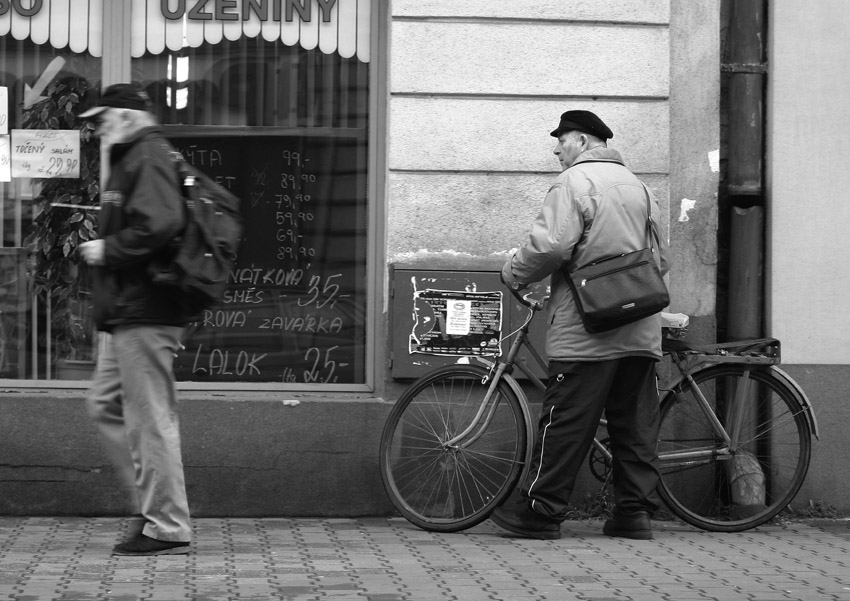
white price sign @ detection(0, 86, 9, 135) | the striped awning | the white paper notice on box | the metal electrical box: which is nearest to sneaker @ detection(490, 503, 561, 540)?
the metal electrical box

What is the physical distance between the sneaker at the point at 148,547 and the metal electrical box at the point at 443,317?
1643mm

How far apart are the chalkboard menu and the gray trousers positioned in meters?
1.48

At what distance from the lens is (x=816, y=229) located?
22.6 feet

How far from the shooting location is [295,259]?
696 centimetres

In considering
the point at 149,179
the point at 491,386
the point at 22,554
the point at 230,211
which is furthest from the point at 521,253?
the point at 22,554

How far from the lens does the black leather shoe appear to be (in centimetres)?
607

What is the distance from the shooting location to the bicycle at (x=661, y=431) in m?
6.23

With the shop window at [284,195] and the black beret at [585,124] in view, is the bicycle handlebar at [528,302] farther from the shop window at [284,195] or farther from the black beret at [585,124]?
the shop window at [284,195]

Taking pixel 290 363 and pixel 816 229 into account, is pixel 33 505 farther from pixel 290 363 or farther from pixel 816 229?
pixel 816 229

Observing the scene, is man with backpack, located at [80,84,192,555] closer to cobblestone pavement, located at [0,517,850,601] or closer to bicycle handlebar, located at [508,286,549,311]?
cobblestone pavement, located at [0,517,850,601]

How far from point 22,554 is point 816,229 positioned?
14.0 feet

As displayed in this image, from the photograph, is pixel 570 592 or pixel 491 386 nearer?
pixel 570 592

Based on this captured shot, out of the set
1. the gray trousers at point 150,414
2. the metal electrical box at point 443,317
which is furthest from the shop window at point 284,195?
the gray trousers at point 150,414

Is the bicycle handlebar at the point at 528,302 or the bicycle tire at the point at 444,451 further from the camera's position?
the bicycle tire at the point at 444,451
